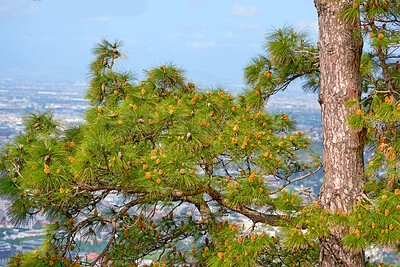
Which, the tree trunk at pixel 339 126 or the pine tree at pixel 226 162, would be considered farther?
the tree trunk at pixel 339 126

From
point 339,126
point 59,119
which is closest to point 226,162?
point 339,126

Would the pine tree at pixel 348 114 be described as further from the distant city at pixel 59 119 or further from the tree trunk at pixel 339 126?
the distant city at pixel 59 119

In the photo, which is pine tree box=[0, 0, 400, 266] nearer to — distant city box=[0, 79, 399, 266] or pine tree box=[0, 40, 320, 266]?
pine tree box=[0, 40, 320, 266]

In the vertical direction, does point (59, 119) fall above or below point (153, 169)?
above

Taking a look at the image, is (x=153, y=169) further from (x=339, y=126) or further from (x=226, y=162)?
(x=339, y=126)

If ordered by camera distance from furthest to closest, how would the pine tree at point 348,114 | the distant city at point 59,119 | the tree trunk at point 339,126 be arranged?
the distant city at point 59,119 → the tree trunk at point 339,126 → the pine tree at point 348,114

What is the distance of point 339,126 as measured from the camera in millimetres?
2209

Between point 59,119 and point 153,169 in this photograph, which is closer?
point 153,169

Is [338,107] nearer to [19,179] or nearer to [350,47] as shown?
[350,47]

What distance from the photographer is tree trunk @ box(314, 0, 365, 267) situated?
217 cm

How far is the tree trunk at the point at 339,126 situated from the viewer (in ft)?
7.11

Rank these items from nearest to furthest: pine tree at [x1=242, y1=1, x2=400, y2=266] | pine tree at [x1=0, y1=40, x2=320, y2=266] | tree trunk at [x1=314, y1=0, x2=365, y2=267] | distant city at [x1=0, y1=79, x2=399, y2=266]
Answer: pine tree at [x1=0, y1=40, x2=320, y2=266], pine tree at [x1=242, y1=1, x2=400, y2=266], tree trunk at [x1=314, y1=0, x2=365, y2=267], distant city at [x1=0, y1=79, x2=399, y2=266]

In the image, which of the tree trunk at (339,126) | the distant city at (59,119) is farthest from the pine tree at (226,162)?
the distant city at (59,119)

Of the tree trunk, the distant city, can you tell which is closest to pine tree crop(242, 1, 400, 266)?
the tree trunk
